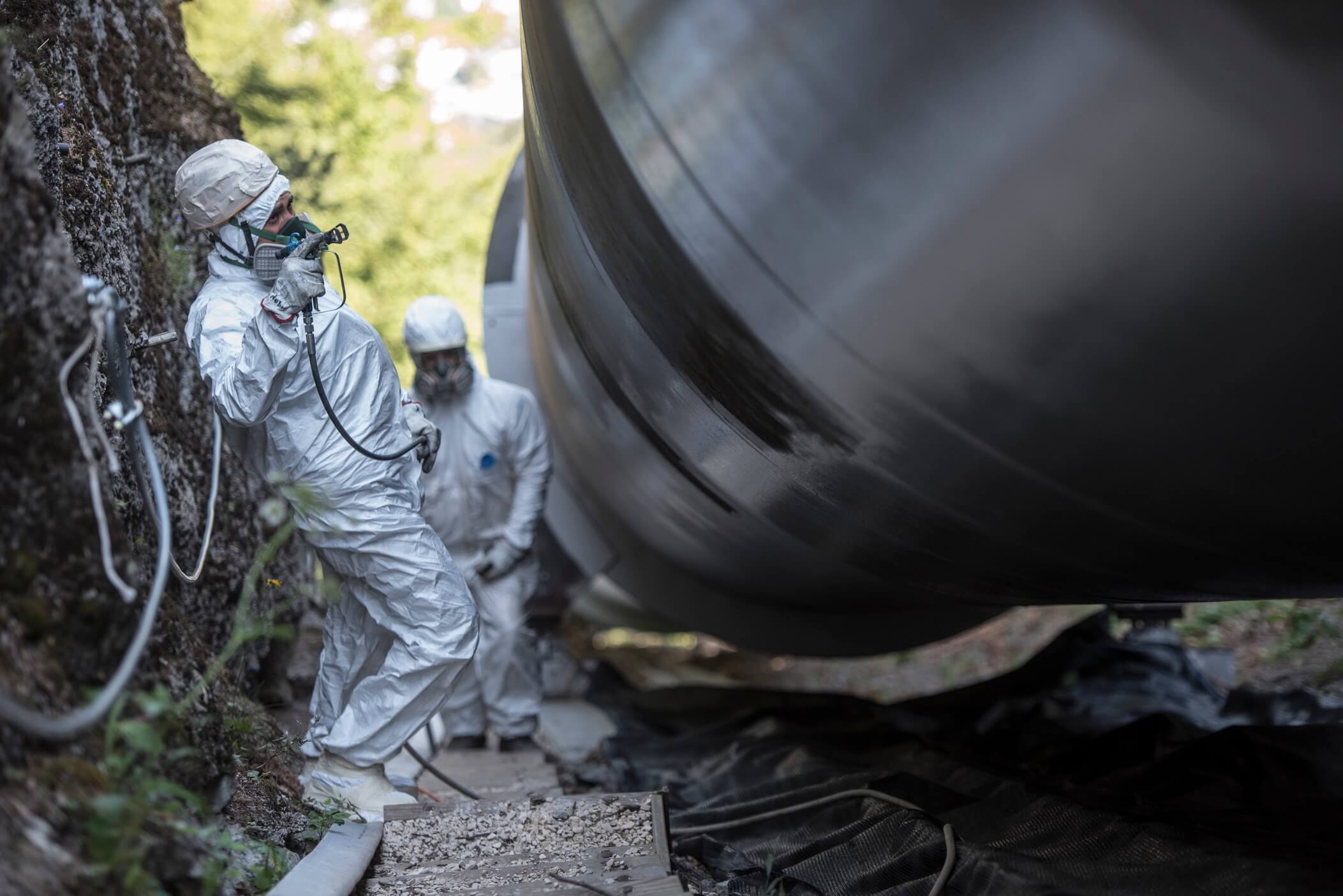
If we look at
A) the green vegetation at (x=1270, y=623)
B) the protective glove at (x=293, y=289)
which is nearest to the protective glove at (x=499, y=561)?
the protective glove at (x=293, y=289)

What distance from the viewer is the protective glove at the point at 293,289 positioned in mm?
2451

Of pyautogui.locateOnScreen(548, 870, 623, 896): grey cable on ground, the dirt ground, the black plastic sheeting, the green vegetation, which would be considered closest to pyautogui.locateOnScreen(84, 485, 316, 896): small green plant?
pyautogui.locateOnScreen(548, 870, 623, 896): grey cable on ground

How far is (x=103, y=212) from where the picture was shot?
9.87 ft

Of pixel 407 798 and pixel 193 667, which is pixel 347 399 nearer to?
pixel 193 667

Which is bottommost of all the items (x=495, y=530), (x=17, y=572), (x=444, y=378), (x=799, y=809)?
(x=495, y=530)

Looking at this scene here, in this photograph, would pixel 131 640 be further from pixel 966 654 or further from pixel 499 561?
pixel 966 654

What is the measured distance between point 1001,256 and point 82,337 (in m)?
1.36

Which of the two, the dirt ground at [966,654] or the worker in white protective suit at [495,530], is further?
the dirt ground at [966,654]

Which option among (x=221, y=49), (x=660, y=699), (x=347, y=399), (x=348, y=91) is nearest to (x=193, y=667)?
(x=347, y=399)

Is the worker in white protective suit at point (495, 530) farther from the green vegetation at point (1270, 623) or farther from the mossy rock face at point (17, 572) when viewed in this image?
the green vegetation at point (1270, 623)

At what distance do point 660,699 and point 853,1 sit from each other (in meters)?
3.92

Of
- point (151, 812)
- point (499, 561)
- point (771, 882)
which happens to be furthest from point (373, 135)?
point (151, 812)

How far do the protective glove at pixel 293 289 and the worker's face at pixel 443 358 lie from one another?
169cm

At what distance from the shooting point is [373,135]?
38.2 feet
